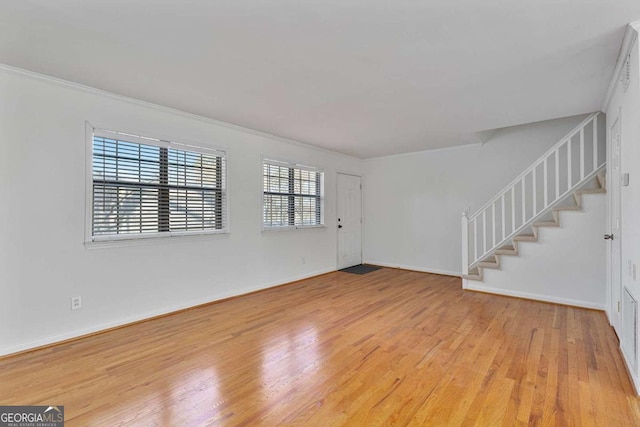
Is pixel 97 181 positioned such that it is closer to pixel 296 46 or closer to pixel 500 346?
pixel 296 46

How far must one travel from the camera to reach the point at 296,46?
85.8 inches

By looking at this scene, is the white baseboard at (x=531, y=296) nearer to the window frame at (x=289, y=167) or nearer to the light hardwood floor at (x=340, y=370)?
the light hardwood floor at (x=340, y=370)

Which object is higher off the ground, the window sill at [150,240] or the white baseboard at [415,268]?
the window sill at [150,240]

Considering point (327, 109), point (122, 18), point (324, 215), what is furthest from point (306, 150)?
point (122, 18)

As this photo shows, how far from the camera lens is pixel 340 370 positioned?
2279 mm

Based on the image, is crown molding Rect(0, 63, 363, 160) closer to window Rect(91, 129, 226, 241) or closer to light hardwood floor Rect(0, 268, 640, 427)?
window Rect(91, 129, 226, 241)

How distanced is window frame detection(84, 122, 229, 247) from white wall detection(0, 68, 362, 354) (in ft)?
0.18

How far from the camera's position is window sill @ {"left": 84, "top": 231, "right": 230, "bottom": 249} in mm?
3006

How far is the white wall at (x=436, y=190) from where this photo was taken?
16.1 feet

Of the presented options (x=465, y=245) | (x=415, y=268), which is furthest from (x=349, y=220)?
(x=465, y=245)

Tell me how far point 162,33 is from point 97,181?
1.77 metres

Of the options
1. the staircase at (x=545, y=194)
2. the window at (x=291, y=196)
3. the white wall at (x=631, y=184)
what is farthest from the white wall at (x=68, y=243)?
the white wall at (x=631, y=184)

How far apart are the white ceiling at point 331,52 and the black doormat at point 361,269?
3.27m

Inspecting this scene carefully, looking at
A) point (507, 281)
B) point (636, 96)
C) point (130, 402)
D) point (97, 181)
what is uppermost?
point (636, 96)
